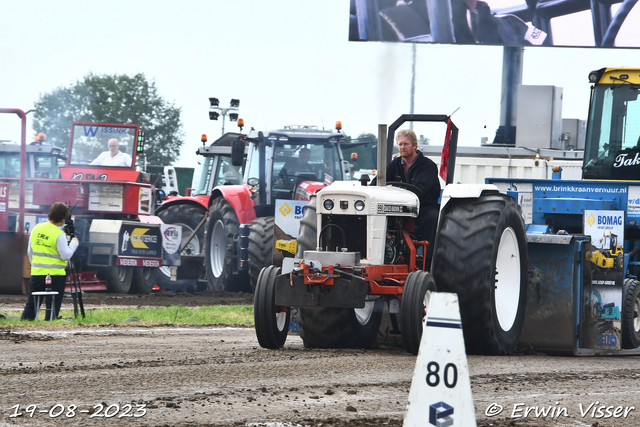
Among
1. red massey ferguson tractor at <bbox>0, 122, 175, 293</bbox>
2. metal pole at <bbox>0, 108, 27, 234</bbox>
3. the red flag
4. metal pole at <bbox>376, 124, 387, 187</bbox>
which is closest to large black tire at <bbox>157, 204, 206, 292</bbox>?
red massey ferguson tractor at <bbox>0, 122, 175, 293</bbox>

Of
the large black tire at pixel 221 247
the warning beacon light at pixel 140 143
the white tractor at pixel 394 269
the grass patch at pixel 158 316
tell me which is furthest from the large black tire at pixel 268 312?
the warning beacon light at pixel 140 143

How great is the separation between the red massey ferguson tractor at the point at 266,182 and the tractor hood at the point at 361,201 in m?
6.71

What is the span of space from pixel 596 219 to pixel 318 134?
288 inches

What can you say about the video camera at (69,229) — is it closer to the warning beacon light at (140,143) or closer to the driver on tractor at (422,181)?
the driver on tractor at (422,181)

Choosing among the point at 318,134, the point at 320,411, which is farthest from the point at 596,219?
the point at 318,134

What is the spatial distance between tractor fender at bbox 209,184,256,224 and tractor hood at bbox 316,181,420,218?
8.03 meters

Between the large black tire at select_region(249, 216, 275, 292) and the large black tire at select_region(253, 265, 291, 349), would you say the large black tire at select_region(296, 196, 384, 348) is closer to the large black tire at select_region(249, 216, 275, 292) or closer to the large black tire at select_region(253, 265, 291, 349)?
the large black tire at select_region(253, 265, 291, 349)

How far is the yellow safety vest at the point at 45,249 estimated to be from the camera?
34.9 feet

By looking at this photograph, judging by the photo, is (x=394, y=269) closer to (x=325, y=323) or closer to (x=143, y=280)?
(x=325, y=323)

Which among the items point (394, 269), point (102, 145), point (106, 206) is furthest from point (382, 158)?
point (102, 145)

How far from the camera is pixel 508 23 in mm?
25875

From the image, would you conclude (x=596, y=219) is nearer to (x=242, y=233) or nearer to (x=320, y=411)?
A: (x=320, y=411)

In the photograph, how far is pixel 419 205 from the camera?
26.3 ft

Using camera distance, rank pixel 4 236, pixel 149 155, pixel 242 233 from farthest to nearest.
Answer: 1. pixel 149 155
2. pixel 242 233
3. pixel 4 236
